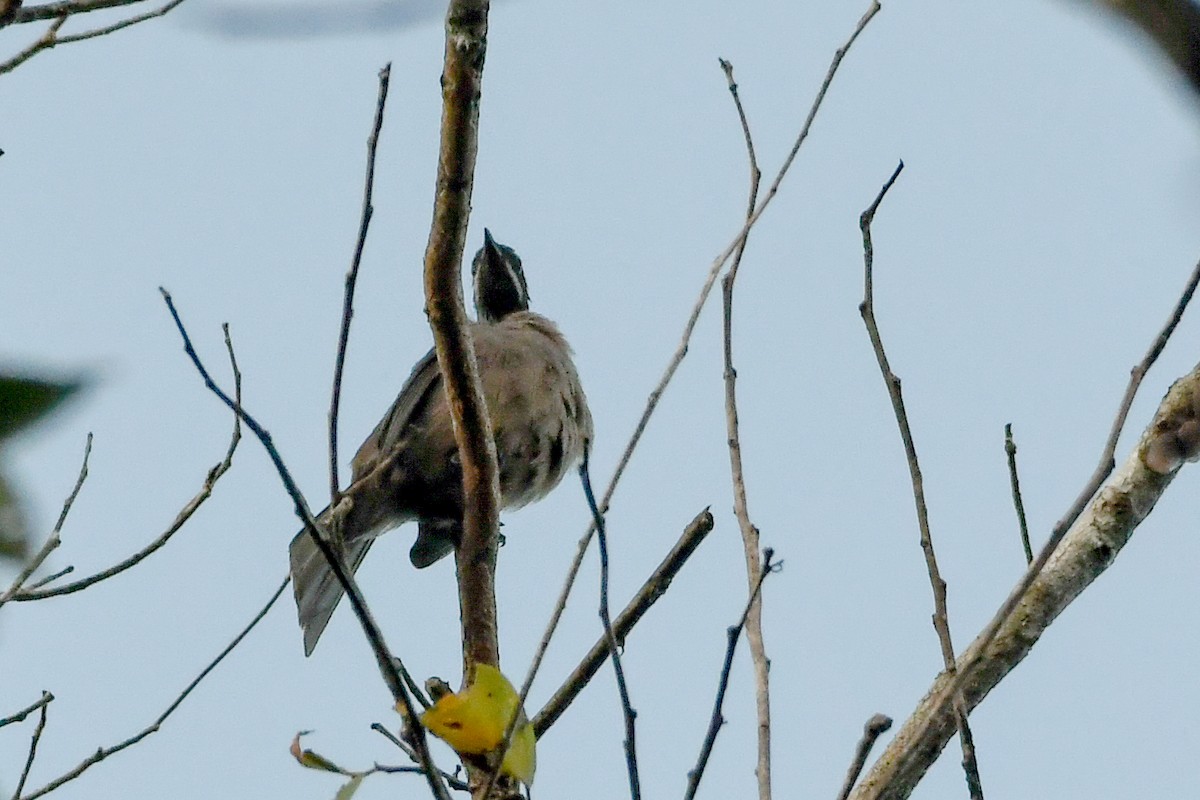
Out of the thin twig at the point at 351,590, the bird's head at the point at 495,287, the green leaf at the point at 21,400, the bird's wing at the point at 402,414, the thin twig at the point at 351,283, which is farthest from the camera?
the bird's head at the point at 495,287

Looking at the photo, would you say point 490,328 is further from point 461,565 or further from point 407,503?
point 461,565

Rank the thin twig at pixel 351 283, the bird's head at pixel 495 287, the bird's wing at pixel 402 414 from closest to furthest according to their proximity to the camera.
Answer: the thin twig at pixel 351 283, the bird's wing at pixel 402 414, the bird's head at pixel 495 287

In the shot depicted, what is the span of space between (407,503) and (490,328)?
1.21 m

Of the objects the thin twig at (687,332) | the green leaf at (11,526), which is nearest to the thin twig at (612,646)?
the thin twig at (687,332)

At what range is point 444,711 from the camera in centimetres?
210

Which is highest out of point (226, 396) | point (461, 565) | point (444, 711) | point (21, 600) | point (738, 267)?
point (738, 267)

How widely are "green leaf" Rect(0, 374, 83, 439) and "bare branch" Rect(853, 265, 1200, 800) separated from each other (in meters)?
1.91

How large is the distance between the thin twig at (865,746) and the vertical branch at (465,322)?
1226 millimetres

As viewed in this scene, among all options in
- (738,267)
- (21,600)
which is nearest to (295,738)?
(21,600)

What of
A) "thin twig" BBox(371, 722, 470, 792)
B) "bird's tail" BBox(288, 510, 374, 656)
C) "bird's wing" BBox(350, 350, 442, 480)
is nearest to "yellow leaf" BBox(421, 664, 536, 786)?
"thin twig" BBox(371, 722, 470, 792)

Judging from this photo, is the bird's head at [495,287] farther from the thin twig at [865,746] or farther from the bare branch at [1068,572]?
the thin twig at [865,746]

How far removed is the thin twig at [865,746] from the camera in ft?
6.76

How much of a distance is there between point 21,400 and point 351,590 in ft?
3.76

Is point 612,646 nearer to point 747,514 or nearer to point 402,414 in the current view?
point 747,514
